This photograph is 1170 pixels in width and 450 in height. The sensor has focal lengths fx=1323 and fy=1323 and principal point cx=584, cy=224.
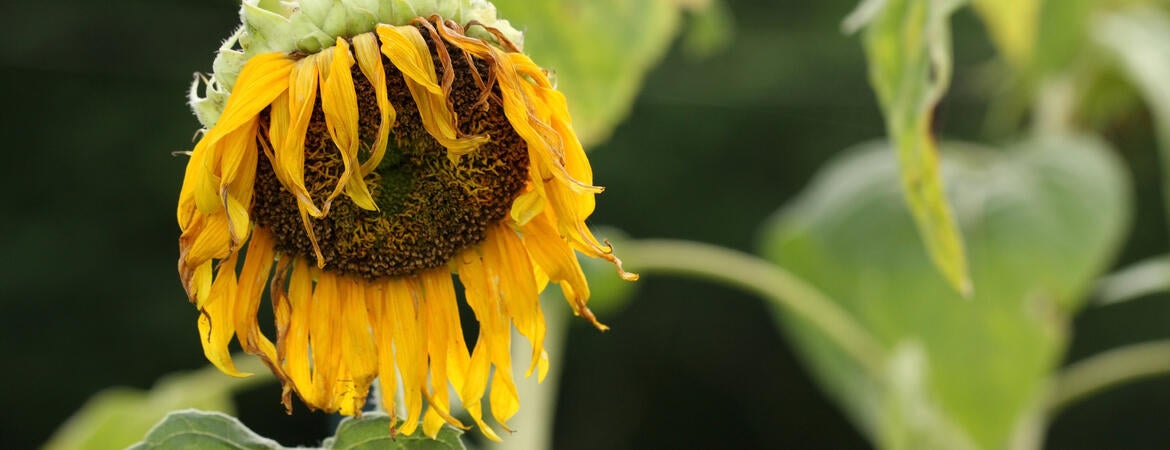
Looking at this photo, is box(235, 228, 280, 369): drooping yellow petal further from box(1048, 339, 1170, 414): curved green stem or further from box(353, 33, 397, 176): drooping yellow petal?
box(1048, 339, 1170, 414): curved green stem

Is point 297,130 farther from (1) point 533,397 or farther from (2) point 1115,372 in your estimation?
(2) point 1115,372

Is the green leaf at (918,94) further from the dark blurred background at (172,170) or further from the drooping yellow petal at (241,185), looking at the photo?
the dark blurred background at (172,170)

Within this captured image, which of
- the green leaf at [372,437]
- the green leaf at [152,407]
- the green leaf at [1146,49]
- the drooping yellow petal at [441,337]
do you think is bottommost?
the green leaf at [152,407]

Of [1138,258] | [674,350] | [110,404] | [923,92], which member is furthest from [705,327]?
[923,92]

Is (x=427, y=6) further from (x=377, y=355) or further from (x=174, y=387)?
(x=174, y=387)

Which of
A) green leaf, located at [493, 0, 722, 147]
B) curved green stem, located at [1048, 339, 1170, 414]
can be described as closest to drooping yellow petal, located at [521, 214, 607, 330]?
green leaf, located at [493, 0, 722, 147]

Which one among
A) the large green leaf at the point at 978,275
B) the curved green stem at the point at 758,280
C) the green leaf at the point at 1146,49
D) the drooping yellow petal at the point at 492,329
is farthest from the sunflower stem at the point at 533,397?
the green leaf at the point at 1146,49
